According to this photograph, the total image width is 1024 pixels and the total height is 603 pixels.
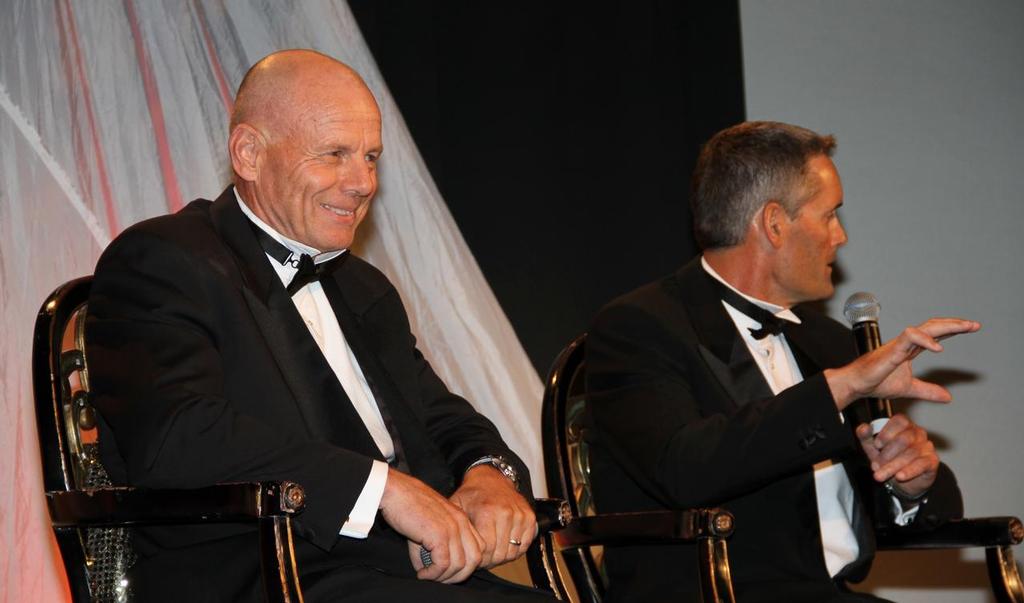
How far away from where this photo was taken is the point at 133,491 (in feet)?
6.42

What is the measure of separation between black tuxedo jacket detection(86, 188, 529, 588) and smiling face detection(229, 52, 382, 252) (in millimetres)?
92

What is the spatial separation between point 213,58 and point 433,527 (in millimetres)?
1889

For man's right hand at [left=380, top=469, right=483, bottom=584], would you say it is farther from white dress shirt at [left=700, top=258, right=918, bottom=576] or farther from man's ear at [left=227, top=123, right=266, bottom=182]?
white dress shirt at [left=700, top=258, right=918, bottom=576]

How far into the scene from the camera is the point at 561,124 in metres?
4.08

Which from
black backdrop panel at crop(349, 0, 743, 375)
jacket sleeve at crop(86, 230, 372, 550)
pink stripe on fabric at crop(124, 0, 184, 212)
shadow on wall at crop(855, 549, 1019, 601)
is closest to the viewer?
jacket sleeve at crop(86, 230, 372, 550)

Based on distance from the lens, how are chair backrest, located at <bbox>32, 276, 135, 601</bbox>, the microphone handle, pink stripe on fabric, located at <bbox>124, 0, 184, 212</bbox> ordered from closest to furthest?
chair backrest, located at <bbox>32, 276, 135, 601</bbox> → the microphone handle → pink stripe on fabric, located at <bbox>124, 0, 184, 212</bbox>

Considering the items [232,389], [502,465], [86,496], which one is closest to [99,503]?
[86,496]

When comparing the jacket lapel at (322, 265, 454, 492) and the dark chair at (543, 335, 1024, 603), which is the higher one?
the jacket lapel at (322, 265, 454, 492)

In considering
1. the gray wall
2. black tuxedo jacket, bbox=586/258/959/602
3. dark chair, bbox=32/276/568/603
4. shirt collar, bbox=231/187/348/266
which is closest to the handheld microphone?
black tuxedo jacket, bbox=586/258/959/602

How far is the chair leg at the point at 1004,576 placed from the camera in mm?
2635

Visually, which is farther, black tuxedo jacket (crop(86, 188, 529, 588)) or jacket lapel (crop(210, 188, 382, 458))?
jacket lapel (crop(210, 188, 382, 458))

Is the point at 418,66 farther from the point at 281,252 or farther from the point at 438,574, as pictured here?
the point at 438,574

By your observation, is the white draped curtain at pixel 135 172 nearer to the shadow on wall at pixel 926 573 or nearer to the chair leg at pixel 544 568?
the chair leg at pixel 544 568

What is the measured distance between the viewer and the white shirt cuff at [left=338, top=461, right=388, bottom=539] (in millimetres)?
2012
